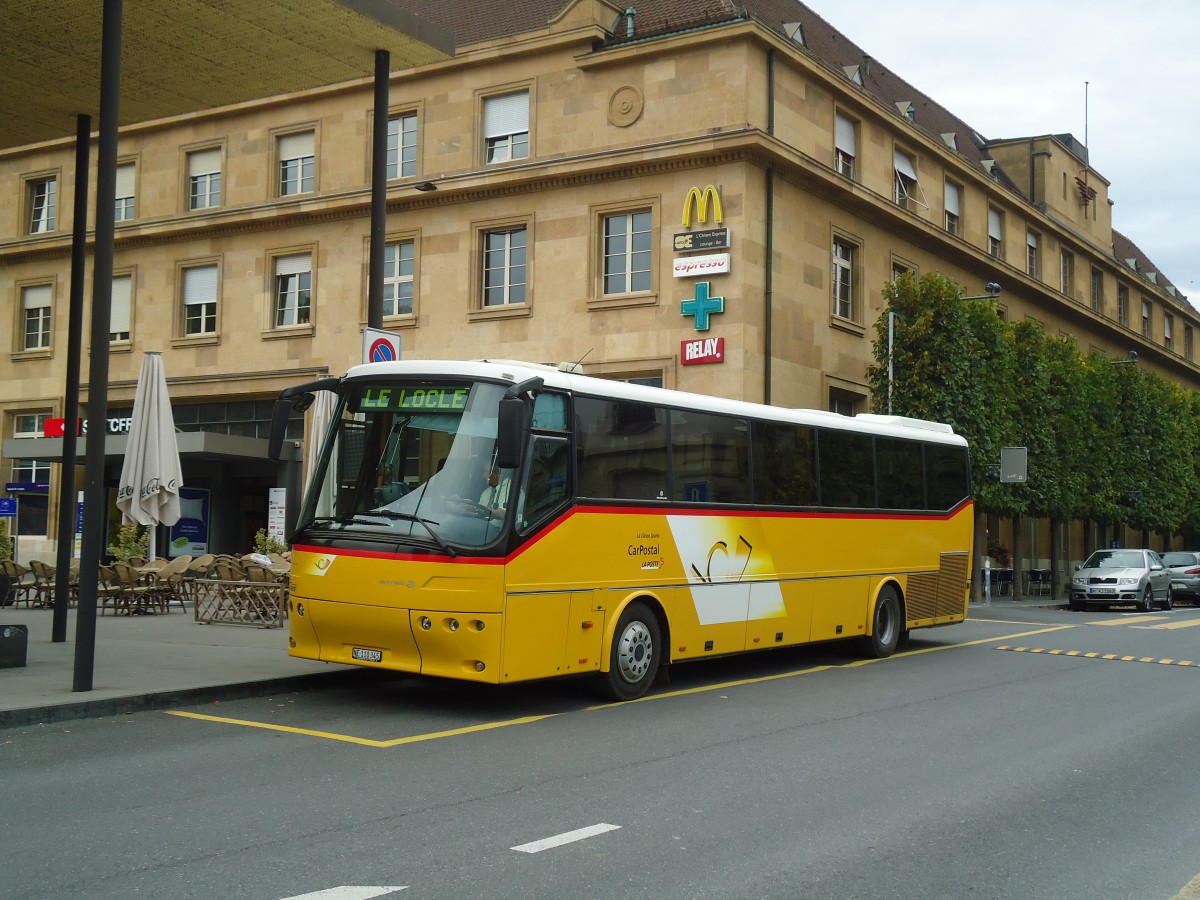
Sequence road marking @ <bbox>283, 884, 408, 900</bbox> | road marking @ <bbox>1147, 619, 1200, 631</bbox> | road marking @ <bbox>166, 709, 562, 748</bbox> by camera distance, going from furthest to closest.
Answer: road marking @ <bbox>1147, 619, 1200, 631</bbox>
road marking @ <bbox>166, 709, 562, 748</bbox>
road marking @ <bbox>283, 884, 408, 900</bbox>

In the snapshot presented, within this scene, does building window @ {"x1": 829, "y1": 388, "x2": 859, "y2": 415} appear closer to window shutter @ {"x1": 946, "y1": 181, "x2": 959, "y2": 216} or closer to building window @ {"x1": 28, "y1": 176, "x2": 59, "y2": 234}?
window shutter @ {"x1": 946, "y1": 181, "x2": 959, "y2": 216}

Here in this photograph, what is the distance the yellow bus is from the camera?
419 inches

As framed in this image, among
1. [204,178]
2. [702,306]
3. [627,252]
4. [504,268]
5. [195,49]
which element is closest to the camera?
[195,49]

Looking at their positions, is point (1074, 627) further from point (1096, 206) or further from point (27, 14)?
point (1096, 206)

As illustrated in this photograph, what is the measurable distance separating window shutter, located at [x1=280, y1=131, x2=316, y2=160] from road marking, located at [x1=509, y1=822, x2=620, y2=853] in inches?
1176

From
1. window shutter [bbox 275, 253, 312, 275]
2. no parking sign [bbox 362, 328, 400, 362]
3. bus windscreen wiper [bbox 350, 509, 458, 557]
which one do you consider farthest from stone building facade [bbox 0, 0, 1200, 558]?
bus windscreen wiper [bbox 350, 509, 458, 557]

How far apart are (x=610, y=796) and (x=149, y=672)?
6.48 metres

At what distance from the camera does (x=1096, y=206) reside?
52.3 m

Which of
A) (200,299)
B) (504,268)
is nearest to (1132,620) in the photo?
Result: (504,268)

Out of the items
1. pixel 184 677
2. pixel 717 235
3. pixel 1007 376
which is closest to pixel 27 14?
pixel 184 677

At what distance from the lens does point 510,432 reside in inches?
399

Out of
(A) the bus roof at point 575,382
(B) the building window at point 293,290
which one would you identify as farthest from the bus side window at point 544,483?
(B) the building window at point 293,290

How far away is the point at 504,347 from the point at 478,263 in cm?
234

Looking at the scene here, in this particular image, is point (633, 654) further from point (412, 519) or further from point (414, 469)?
point (414, 469)
